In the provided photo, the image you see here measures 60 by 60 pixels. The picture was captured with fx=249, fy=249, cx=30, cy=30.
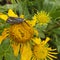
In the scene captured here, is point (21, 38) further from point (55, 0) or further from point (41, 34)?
point (55, 0)

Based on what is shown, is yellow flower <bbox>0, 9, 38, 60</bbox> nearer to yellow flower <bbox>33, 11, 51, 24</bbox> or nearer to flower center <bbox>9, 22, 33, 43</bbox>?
flower center <bbox>9, 22, 33, 43</bbox>

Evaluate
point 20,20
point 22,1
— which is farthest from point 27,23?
point 22,1

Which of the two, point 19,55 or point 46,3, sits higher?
point 46,3

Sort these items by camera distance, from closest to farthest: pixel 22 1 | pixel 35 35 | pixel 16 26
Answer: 1. pixel 16 26
2. pixel 35 35
3. pixel 22 1

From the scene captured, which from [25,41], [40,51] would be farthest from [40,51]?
[25,41]

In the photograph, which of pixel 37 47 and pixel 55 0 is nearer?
pixel 37 47

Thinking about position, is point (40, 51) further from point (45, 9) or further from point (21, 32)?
point (45, 9)
